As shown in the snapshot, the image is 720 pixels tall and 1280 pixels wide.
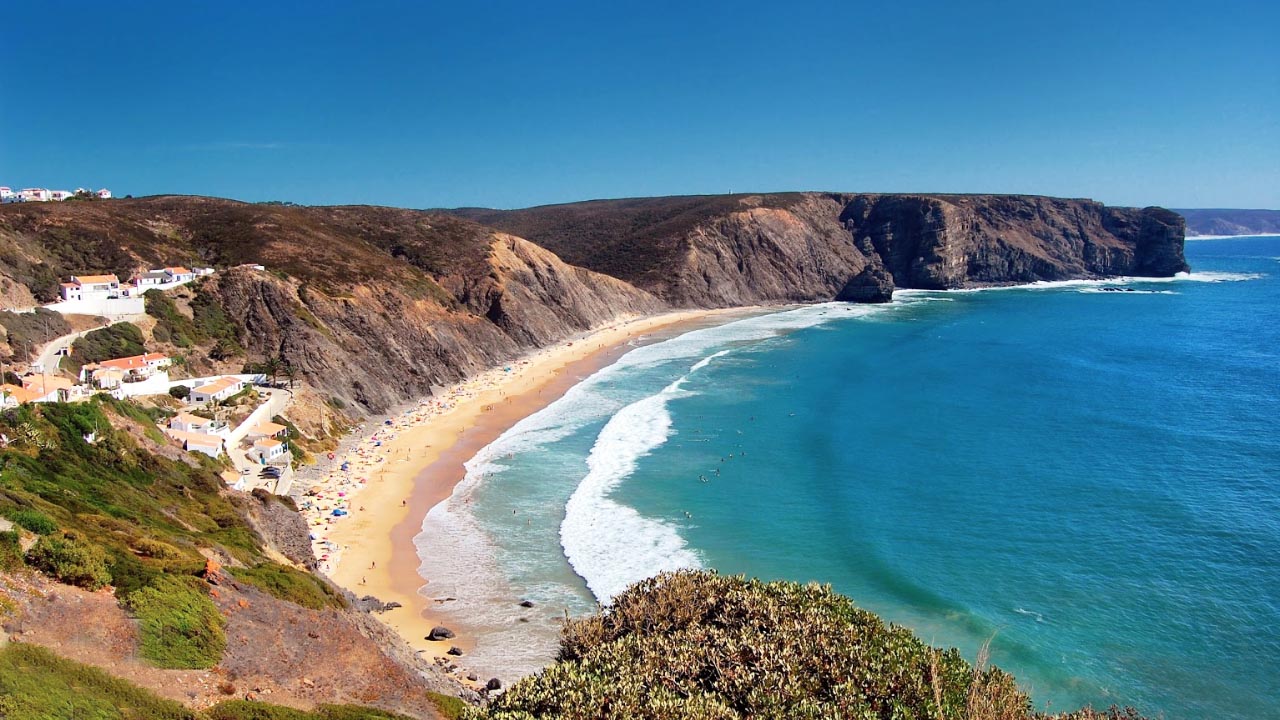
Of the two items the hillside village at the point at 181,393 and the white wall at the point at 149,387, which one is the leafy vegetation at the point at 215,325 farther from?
the white wall at the point at 149,387

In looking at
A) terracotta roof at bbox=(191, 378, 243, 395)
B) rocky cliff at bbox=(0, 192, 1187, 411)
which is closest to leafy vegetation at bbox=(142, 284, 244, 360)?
rocky cliff at bbox=(0, 192, 1187, 411)

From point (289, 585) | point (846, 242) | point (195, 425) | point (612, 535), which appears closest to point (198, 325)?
point (195, 425)

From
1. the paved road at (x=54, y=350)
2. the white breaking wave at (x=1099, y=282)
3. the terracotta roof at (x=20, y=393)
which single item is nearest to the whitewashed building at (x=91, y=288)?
the paved road at (x=54, y=350)

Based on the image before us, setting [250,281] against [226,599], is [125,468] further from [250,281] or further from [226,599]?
[250,281]

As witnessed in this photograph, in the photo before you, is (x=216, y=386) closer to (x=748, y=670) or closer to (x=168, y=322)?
(x=168, y=322)

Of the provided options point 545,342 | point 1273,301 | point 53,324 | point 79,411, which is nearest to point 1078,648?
point 79,411

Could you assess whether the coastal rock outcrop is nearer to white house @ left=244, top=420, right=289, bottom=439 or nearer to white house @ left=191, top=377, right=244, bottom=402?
white house @ left=191, top=377, right=244, bottom=402
